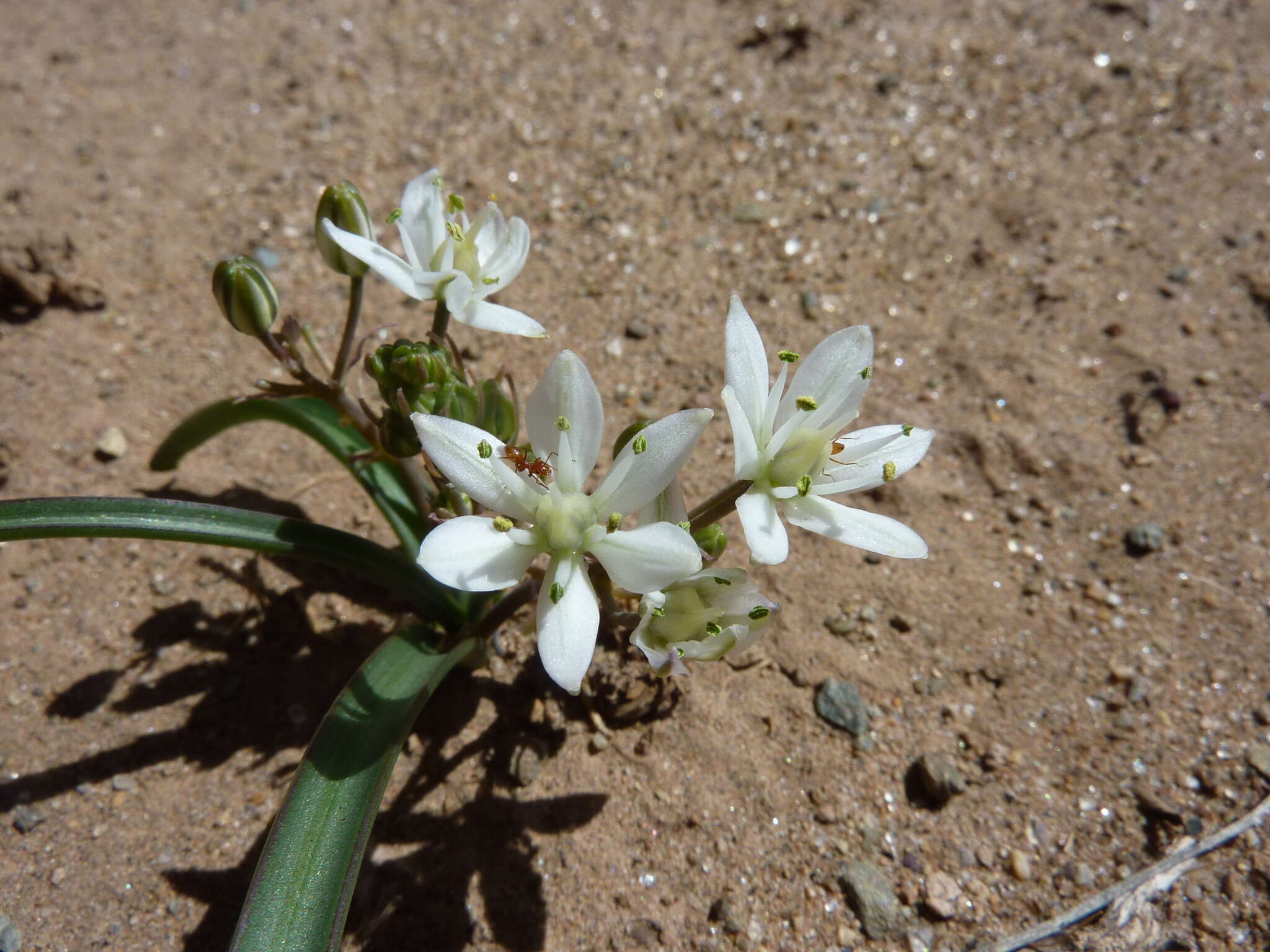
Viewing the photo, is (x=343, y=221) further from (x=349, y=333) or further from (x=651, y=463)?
(x=651, y=463)

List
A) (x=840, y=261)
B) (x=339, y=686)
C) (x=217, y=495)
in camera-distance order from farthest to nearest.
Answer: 1. (x=840, y=261)
2. (x=217, y=495)
3. (x=339, y=686)

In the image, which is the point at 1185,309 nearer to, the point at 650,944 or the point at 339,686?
the point at 650,944

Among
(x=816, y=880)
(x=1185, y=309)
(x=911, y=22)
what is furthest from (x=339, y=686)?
(x=911, y=22)

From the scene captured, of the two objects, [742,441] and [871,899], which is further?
[871,899]

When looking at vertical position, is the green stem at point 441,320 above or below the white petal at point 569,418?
above

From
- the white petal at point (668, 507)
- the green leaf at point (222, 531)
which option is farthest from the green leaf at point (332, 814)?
the white petal at point (668, 507)

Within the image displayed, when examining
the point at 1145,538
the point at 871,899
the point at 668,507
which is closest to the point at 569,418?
the point at 668,507

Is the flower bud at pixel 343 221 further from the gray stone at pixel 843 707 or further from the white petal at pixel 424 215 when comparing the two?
the gray stone at pixel 843 707
